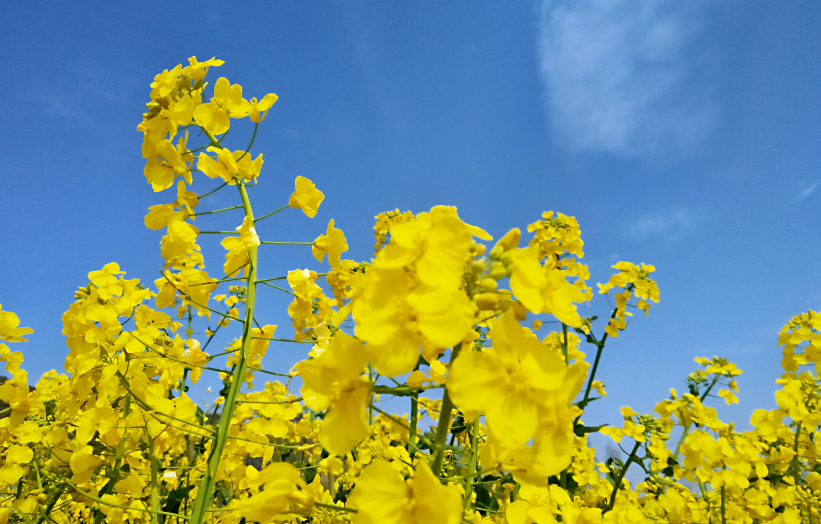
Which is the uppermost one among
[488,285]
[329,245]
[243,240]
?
[329,245]

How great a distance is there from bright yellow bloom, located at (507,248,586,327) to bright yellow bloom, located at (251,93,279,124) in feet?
4.85

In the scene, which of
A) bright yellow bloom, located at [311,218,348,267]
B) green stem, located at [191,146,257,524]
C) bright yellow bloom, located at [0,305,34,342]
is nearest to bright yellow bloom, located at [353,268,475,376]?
green stem, located at [191,146,257,524]

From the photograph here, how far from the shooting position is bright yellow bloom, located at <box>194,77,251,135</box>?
6.25 ft

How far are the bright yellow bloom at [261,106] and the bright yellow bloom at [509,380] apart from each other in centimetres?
158

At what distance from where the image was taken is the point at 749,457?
2986 millimetres

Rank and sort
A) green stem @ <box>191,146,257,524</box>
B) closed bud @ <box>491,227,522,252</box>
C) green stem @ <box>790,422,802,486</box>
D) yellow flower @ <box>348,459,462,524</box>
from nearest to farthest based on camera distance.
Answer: yellow flower @ <box>348,459,462,524</box>
closed bud @ <box>491,227,522,252</box>
green stem @ <box>191,146,257,524</box>
green stem @ <box>790,422,802,486</box>

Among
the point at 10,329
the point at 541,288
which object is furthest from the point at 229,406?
the point at 10,329

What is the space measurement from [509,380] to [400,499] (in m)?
0.34

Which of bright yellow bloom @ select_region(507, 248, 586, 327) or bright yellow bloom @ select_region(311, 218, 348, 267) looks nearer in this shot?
bright yellow bloom @ select_region(507, 248, 586, 327)

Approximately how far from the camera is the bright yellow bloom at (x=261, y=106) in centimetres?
197

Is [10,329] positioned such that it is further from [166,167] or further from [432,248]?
[432,248]

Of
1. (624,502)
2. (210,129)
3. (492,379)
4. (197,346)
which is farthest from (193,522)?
(624,502)

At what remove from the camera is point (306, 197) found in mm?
1910

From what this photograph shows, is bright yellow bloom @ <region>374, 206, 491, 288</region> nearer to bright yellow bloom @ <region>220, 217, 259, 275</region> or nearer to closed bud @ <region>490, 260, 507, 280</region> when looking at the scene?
closed bud @ <region>490, 260, 507, 280</region>
